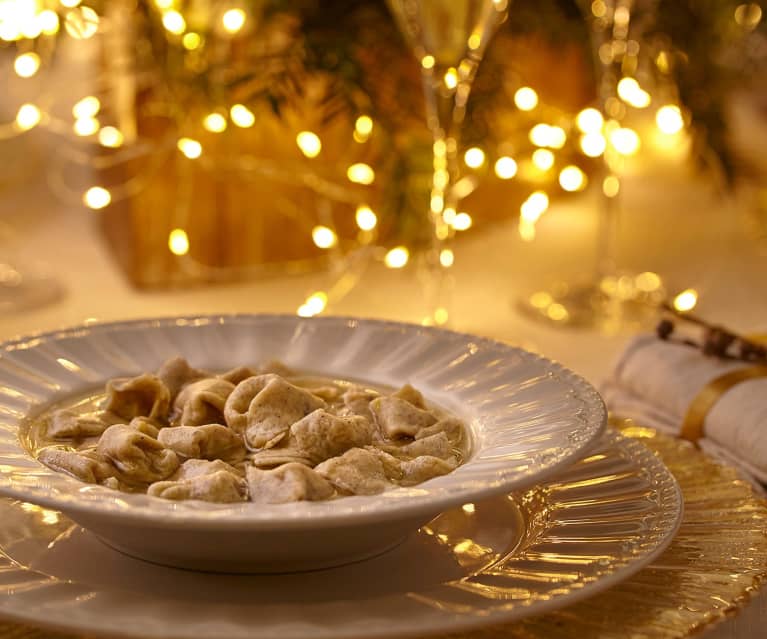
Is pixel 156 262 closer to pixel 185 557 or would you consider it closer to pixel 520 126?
pixel 520 126

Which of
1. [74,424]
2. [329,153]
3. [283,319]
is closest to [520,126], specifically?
[329,153]

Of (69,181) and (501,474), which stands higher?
(69,181)

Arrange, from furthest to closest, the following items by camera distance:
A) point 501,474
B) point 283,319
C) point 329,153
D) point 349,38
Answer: point 329,153, point 349,38, point 283,319, point 501,474

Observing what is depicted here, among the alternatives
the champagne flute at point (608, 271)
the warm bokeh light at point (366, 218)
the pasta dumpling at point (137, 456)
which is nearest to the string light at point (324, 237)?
→ the warm bokeh light at point (366, 218)

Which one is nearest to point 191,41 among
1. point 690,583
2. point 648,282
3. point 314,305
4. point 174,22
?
point 174,22

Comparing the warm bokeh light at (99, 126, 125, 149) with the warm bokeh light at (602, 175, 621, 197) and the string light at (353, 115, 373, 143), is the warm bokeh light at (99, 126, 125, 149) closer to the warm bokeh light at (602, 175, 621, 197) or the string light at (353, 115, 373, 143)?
the string light at (353, 115, 373, 143)

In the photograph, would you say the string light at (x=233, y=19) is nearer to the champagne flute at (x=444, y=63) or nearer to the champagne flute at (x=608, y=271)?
the champagne flute at (x=444, y=63)

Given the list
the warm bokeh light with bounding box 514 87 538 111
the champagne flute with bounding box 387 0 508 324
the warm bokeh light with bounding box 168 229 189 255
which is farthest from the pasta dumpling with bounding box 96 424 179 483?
the warm bokeh light with bounding box 514 87 538 111

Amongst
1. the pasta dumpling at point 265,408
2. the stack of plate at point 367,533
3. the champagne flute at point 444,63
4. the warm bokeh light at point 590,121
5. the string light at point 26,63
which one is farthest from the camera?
the warm bokeh light at point 590,121
